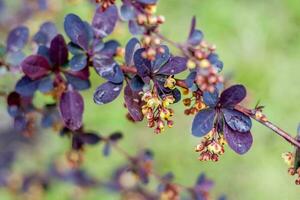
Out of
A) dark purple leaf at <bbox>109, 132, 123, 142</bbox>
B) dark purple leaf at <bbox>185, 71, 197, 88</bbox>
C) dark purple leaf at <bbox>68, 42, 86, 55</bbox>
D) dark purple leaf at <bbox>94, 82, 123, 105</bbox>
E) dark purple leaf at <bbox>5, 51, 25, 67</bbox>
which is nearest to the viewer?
dark purple leaf at <bbox>185, 71, 197, 88</bbox>

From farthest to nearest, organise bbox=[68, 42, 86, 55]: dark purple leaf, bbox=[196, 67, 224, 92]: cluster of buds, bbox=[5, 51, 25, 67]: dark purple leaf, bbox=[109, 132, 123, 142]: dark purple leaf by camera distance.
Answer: bbox=[109, 132, 123, 142]: dark purple leaf
bbox=[5, 51, 25, 67]: dark purple leaf
bbox=[68, 42, 86, 55]: dark purple leaf
bbox=[196, 67, 224, 92]: cluster of buds

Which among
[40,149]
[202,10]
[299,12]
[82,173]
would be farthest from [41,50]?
[299,12]

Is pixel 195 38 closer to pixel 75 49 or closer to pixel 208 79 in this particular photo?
pixel 75 49

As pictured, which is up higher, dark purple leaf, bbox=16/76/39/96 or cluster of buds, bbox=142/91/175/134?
dark purple leaf, bbox=16/76/39/96

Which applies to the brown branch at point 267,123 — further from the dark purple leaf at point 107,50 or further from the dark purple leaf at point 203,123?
Result: the dark purple leaf at point 107,50

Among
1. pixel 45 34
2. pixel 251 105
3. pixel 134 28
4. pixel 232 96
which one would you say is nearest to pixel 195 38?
pixel 134 28

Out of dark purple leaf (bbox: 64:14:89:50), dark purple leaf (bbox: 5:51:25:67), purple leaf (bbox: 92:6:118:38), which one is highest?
purple leaf (bbox: 92:6:118:38)

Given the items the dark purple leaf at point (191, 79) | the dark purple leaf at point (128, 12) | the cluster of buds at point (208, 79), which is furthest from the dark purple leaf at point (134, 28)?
the cluster of buds at point (208, 79)

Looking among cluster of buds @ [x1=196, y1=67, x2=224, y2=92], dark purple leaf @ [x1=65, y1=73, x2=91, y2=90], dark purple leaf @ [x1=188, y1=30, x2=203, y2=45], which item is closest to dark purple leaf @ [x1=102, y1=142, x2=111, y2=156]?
dark purple leaf @ [x1=65, y1=73, x2=91, y2=90]

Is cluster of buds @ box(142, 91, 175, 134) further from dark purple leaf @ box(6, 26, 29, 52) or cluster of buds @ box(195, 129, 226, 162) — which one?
dark purple leaf @ box(6, 26, 29, 52)
